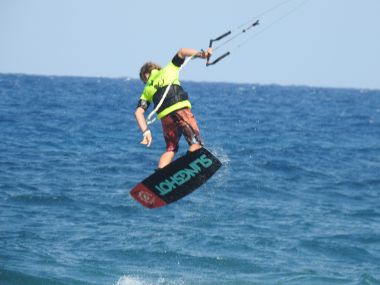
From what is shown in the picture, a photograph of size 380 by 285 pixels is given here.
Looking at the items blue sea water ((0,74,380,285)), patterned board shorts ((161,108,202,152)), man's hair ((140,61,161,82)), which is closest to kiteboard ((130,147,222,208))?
patterned board shorts ((161,108,202,152))

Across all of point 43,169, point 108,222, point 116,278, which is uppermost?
point 43,169

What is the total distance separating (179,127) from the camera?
43.0 ft

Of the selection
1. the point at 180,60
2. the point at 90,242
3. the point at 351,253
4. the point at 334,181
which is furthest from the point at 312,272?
the point at 334,181

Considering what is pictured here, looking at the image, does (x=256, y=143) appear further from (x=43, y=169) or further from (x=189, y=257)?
(x=189, y=257)

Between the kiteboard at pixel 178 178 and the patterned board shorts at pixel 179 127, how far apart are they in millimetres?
264

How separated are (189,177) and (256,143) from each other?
1150 inches

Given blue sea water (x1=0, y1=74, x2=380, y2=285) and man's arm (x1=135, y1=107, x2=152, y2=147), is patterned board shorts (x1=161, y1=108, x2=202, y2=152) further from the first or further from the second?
blue sea water (x1=0, y1=74, x2=380, y2=285)

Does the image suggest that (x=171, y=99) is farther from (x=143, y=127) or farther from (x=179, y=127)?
(x=143, y=127)

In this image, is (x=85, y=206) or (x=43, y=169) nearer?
(x=85, y=206)

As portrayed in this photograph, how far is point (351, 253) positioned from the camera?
2159cm

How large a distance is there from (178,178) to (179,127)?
39.9 inches


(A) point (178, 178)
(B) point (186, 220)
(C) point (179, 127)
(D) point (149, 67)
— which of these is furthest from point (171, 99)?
(B) point (186, 220)

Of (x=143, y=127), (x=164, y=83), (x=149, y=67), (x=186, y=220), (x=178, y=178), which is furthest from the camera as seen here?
(x=186, y=220)

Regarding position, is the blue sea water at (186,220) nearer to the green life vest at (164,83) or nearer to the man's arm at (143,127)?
the green life vest at (164,83)
